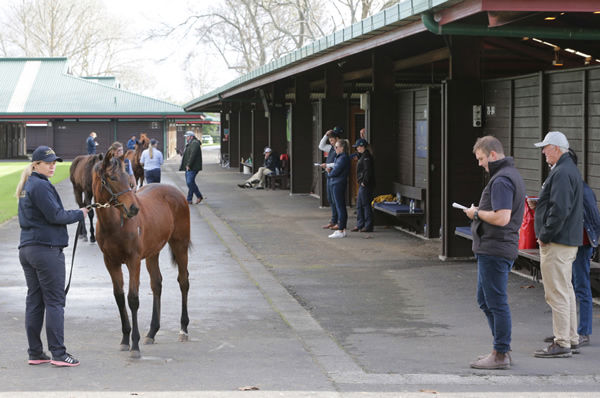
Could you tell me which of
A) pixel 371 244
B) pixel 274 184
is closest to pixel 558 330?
pixel 371 244

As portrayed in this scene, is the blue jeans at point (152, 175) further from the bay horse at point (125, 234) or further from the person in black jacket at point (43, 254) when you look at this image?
the person in black jacket at point (43, 254)

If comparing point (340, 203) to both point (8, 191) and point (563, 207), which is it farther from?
point (8, 191)

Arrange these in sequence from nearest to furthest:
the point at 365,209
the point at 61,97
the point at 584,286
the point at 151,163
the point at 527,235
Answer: the point at 584,286
the point at 527,235
the point at 365,209
the point at 151,163
the point at 61,97

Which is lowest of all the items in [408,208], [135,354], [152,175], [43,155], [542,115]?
[135,354]

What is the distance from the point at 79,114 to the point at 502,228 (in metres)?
53.4

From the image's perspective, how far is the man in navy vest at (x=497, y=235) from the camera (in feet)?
23.4

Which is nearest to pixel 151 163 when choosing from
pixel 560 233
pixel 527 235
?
pixel 527 235

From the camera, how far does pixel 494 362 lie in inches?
282

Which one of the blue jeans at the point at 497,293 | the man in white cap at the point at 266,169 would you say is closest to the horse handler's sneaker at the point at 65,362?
the blue jeans at the point at 497,293

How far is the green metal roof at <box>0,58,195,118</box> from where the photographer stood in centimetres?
5844

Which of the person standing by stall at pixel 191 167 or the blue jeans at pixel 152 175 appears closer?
the blue jeans at pixel 152 175

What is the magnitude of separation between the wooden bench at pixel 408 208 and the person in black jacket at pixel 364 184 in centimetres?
28

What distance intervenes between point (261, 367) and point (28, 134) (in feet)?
211

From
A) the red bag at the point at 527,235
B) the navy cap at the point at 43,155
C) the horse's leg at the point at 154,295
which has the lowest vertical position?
the horse's leg at the point at 154,295
